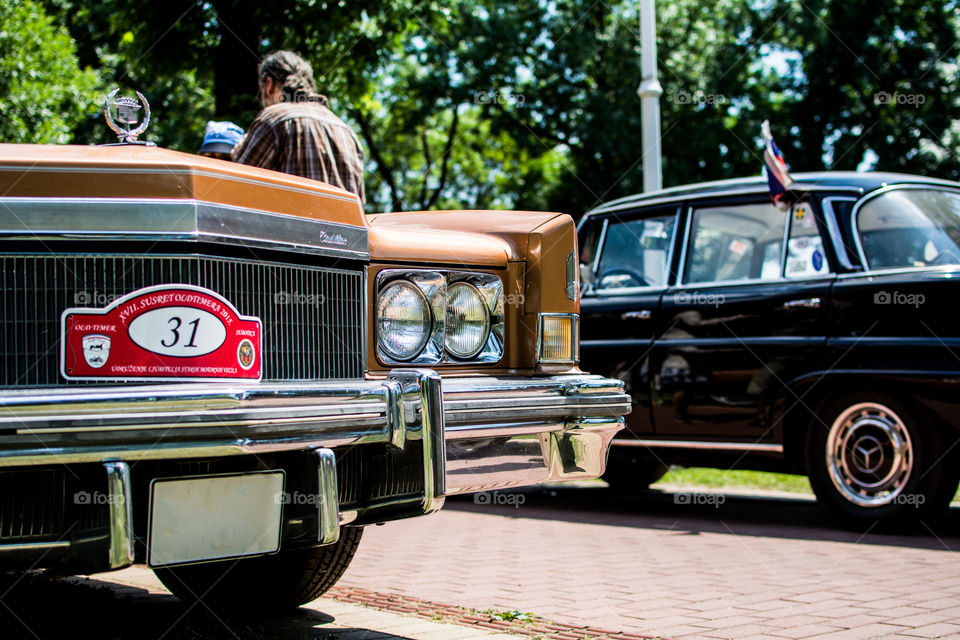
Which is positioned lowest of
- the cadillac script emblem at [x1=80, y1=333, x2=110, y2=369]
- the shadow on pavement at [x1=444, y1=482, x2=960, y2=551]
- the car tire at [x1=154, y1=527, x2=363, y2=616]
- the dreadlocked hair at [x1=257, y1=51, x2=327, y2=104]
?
the shadow on pavement at [x1=444, y1=482, x2=960, y2=551]

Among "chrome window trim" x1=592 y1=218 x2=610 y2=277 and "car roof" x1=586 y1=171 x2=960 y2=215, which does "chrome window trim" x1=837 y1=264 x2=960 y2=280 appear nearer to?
"car roof" x1=586 y1=171 x2=960 y2=215

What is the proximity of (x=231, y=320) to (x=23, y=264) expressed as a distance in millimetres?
508

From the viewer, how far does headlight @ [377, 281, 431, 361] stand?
3.22 meters

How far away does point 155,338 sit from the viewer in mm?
2545

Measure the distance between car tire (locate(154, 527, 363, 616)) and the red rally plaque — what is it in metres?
1.30

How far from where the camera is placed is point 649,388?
6.83 metres

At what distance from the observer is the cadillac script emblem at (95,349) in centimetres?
251

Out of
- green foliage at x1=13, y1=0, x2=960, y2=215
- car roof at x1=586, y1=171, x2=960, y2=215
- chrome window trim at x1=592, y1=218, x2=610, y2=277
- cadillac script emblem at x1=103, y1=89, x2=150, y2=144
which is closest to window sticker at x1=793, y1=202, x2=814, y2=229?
car roof at x1=586, y1=171, x2=960, y2=215

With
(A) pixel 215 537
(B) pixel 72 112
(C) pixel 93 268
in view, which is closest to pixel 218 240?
(C) pixel 93 268

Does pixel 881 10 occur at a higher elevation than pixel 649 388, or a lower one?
higher

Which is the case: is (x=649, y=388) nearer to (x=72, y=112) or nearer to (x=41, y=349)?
(x=41, y=349)

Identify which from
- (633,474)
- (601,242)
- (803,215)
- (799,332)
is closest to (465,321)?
(799,332)

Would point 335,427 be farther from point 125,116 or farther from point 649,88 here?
point 649,88

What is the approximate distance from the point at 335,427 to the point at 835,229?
14.6ft
